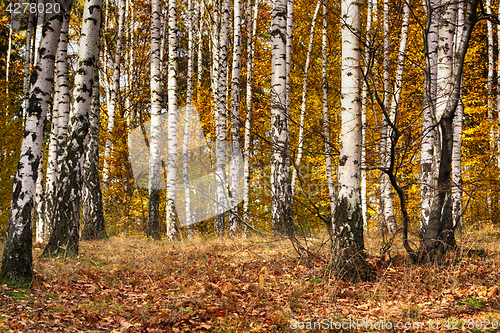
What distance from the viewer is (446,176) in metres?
5.34

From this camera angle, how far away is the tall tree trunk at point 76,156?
6871 millimetres

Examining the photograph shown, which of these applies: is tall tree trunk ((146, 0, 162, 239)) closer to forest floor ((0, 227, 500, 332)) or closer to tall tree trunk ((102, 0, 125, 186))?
forest floor ((0, 227, 500, 332))

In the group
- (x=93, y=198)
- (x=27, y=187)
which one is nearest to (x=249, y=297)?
(x=27, y=187)

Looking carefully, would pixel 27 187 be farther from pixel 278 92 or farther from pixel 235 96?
pixel 235 96

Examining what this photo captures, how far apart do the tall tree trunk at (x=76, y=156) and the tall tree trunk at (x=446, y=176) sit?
6.10 m

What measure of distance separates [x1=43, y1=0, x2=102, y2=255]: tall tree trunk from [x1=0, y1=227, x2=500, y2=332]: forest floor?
22.5 inches

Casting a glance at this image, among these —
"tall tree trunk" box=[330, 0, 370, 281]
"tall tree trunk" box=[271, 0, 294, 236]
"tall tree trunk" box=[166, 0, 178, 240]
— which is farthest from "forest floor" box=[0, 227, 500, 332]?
"tall tree trunk" box=[166, 0, 178, 240]

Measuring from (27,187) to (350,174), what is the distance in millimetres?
4257

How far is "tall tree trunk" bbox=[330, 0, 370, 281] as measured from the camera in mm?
5031

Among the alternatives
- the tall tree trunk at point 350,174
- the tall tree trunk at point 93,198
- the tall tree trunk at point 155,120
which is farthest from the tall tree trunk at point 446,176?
the tall tree trunk at point 93,198

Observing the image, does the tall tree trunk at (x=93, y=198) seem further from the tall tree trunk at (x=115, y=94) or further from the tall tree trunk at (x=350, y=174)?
the tall tree trunk at (x=350, y=174)

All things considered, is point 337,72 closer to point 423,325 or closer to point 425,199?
point 425,199

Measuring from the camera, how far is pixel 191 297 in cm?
446

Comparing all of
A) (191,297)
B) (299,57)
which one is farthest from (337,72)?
(191,297)
